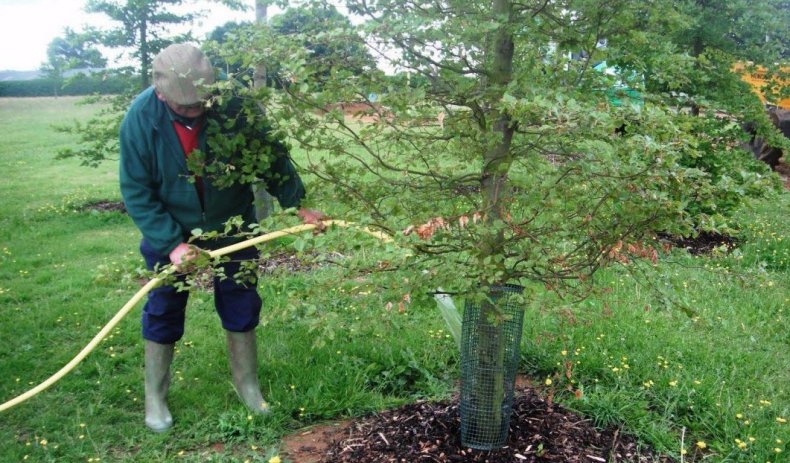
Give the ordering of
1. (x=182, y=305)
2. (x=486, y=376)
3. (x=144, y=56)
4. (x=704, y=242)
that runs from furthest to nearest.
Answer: (x=144, y=56) → (x=704, y=242) → (x=182, y=305) → (x=486, y=376)

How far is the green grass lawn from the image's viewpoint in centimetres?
300

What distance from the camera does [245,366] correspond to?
369cm

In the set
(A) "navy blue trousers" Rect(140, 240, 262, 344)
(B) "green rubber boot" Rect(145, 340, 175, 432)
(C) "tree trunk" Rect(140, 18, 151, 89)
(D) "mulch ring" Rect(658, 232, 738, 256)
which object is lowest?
A: (B) "green rubber boot" Rect(145, 340, 175, 432)

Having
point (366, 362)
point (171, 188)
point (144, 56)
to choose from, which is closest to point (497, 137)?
point (171, 188)

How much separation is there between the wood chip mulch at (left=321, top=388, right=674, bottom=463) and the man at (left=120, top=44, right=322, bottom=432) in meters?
0.93

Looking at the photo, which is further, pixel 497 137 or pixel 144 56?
pixel 144 56

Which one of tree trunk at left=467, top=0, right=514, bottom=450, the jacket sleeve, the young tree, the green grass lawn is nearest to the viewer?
the young tree

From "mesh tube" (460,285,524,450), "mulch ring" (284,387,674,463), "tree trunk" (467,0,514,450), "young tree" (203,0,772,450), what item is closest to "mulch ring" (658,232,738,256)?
"mulch ring" (284,387,674,463)

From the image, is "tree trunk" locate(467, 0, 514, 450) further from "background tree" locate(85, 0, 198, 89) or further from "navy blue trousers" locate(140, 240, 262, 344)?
"background tree" locate(85, 0, 198, 89)

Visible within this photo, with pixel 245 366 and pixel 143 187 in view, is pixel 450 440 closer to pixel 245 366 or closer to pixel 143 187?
pixel 245 366

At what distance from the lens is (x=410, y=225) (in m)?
2.30

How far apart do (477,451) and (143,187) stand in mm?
1990

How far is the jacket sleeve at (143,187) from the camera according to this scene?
10.4 ft

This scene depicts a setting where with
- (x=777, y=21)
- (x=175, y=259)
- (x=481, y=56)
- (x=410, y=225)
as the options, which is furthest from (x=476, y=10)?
(x=777, y=21)
